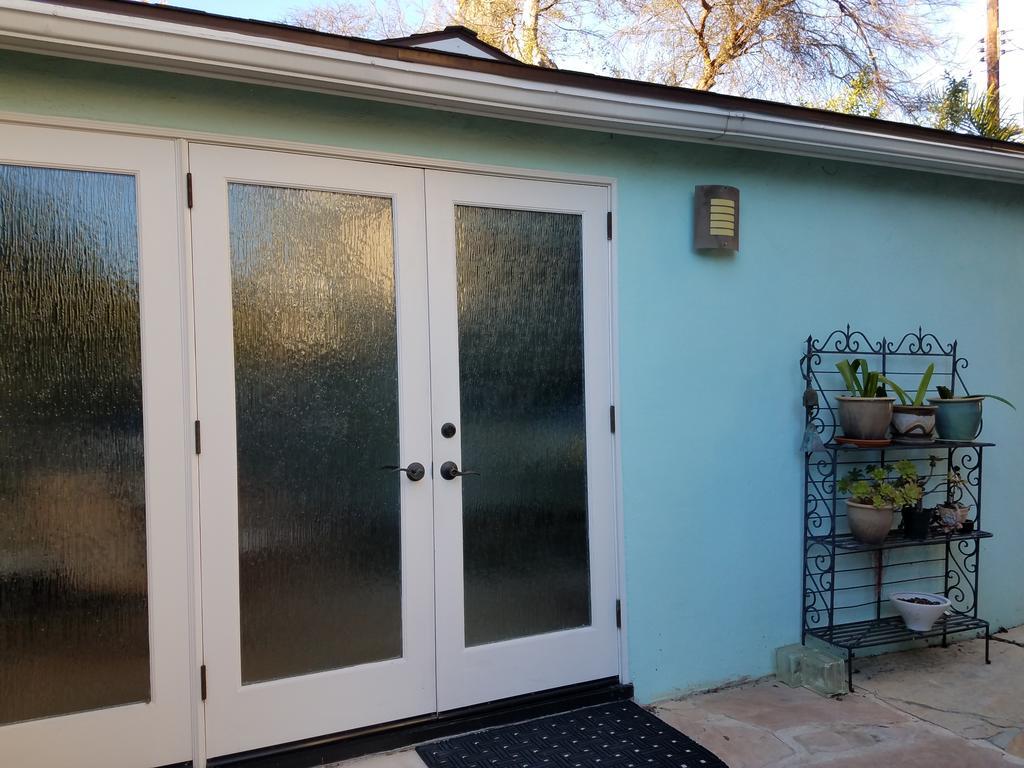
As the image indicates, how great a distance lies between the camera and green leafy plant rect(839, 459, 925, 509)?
3.58 m

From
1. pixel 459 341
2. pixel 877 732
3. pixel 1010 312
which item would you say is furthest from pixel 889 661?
pixel 459 341

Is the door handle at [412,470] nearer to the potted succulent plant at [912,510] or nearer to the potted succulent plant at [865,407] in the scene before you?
the potted succulent plant at [865,407]

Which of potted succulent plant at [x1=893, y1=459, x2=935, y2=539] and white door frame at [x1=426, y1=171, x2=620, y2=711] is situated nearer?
Result: white door frame at [x1=426, y1=171, x2=620, y2=711]

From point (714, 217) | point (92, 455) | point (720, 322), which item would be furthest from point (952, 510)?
point (92, 455)

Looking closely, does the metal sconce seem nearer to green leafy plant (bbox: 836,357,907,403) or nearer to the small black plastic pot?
green leafy plant (bbox: 836,357,907,403)

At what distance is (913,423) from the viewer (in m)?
3.68

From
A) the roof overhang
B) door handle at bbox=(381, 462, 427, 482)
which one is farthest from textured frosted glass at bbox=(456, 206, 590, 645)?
the roof overhang

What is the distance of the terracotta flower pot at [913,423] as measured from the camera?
3.69 m

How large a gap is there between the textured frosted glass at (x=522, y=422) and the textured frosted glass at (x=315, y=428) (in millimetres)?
319

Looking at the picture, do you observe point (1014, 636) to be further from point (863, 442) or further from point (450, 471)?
Result: point (450, 471)

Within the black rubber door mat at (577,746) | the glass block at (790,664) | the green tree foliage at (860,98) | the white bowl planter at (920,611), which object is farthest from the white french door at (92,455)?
Answer: the green tree foliage at (860,98)

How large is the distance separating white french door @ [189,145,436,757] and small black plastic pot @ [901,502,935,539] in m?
2.32

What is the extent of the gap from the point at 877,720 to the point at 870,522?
2.77 feet

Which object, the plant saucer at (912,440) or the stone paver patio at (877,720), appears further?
the plant saucer at (912,440)
